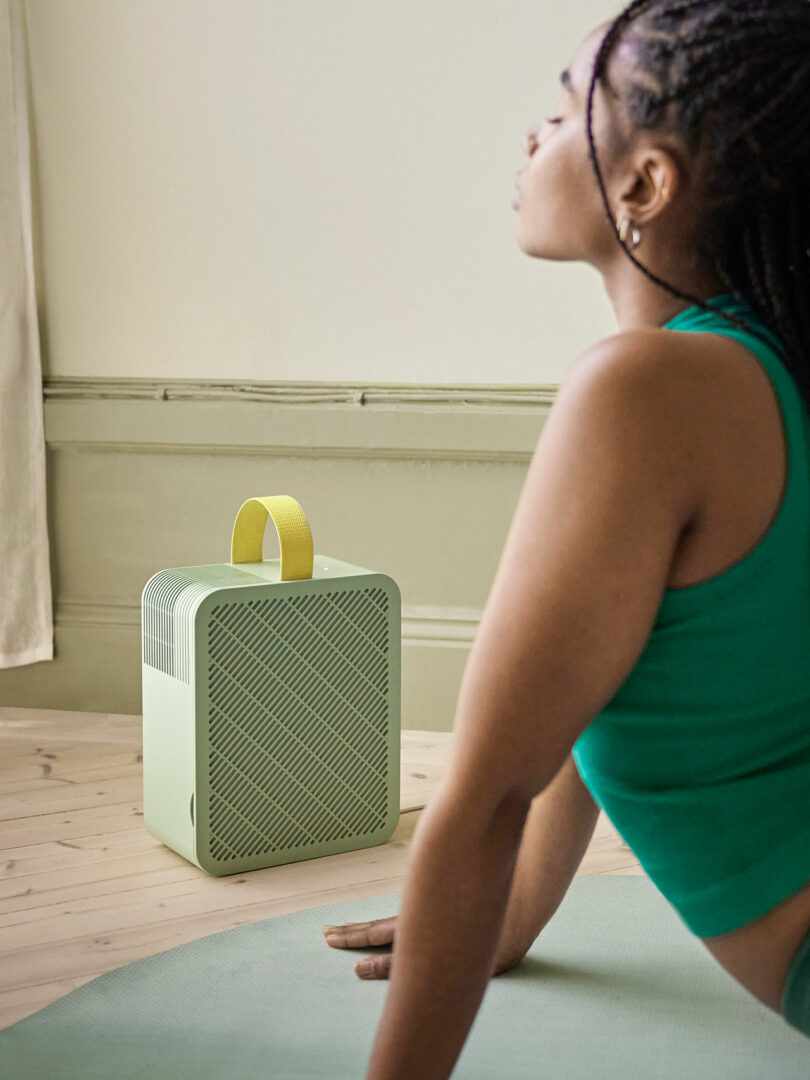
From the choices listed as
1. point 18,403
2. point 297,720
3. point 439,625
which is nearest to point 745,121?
point 297,720

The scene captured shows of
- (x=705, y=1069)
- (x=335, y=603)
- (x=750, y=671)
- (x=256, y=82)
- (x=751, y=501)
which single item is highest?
(x=256, y=82)

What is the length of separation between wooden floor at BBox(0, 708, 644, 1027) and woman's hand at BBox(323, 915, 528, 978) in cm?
3

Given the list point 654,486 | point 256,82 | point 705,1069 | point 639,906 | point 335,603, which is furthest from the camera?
point 256,82

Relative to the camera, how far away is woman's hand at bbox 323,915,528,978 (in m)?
1.39

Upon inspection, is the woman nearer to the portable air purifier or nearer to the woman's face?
the woman's face

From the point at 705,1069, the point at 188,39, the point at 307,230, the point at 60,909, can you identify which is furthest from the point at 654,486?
the point at 188,39

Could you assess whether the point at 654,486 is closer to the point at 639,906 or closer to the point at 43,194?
the point at 639,906

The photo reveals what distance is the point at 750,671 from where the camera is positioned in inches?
31.5

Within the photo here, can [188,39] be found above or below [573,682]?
above

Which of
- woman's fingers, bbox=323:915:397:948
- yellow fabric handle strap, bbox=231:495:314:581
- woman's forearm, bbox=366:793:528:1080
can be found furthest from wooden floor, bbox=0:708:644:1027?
woman's forearm, bbox=366:793:528:1080

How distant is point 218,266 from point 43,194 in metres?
0.42

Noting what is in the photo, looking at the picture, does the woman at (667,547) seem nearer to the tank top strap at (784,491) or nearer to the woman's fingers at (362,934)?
the tank top strap at (784,491)

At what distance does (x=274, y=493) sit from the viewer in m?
2.54

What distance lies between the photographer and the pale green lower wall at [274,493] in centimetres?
245
